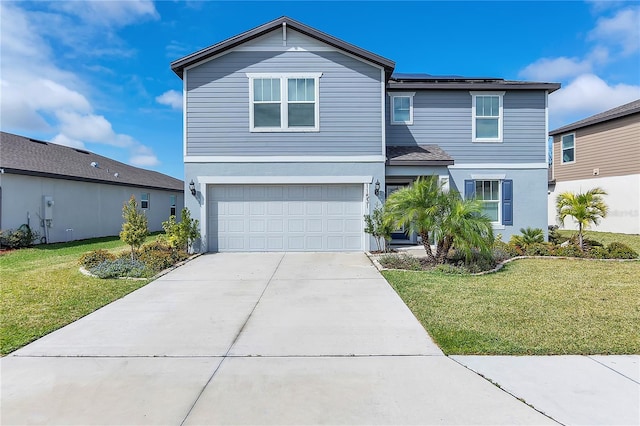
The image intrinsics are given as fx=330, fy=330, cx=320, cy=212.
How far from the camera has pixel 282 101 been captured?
10.9 meters

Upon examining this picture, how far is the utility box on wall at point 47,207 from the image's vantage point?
529 inches

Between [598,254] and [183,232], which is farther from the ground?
[183,232]

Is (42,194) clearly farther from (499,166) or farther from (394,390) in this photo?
(499,166)

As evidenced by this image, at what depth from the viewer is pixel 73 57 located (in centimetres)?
1286

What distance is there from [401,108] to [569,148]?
12920mm

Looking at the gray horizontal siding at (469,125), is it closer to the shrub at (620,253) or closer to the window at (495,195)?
the window at (495,195)

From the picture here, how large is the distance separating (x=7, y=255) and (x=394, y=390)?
13369mm

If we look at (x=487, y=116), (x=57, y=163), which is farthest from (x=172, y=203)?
(x=487, y=116)

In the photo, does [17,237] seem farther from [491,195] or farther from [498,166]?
[498,166]

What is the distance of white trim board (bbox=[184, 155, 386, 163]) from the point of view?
1092 centimetres

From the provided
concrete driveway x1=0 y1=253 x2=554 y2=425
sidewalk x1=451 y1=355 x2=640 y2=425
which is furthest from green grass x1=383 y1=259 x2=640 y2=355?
concrete driveway x1=0 y1=253 x2=554 y2=425

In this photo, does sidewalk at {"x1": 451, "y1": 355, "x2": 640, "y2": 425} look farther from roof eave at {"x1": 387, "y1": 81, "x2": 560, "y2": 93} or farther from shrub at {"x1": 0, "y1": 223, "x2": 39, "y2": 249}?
shrub at {"x1": 0, "y1": 223, "x2": 39, "y2": 249}

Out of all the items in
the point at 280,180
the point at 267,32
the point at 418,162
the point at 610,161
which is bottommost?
the point at 280,180

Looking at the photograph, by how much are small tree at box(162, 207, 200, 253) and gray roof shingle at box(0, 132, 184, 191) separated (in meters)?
6.91
